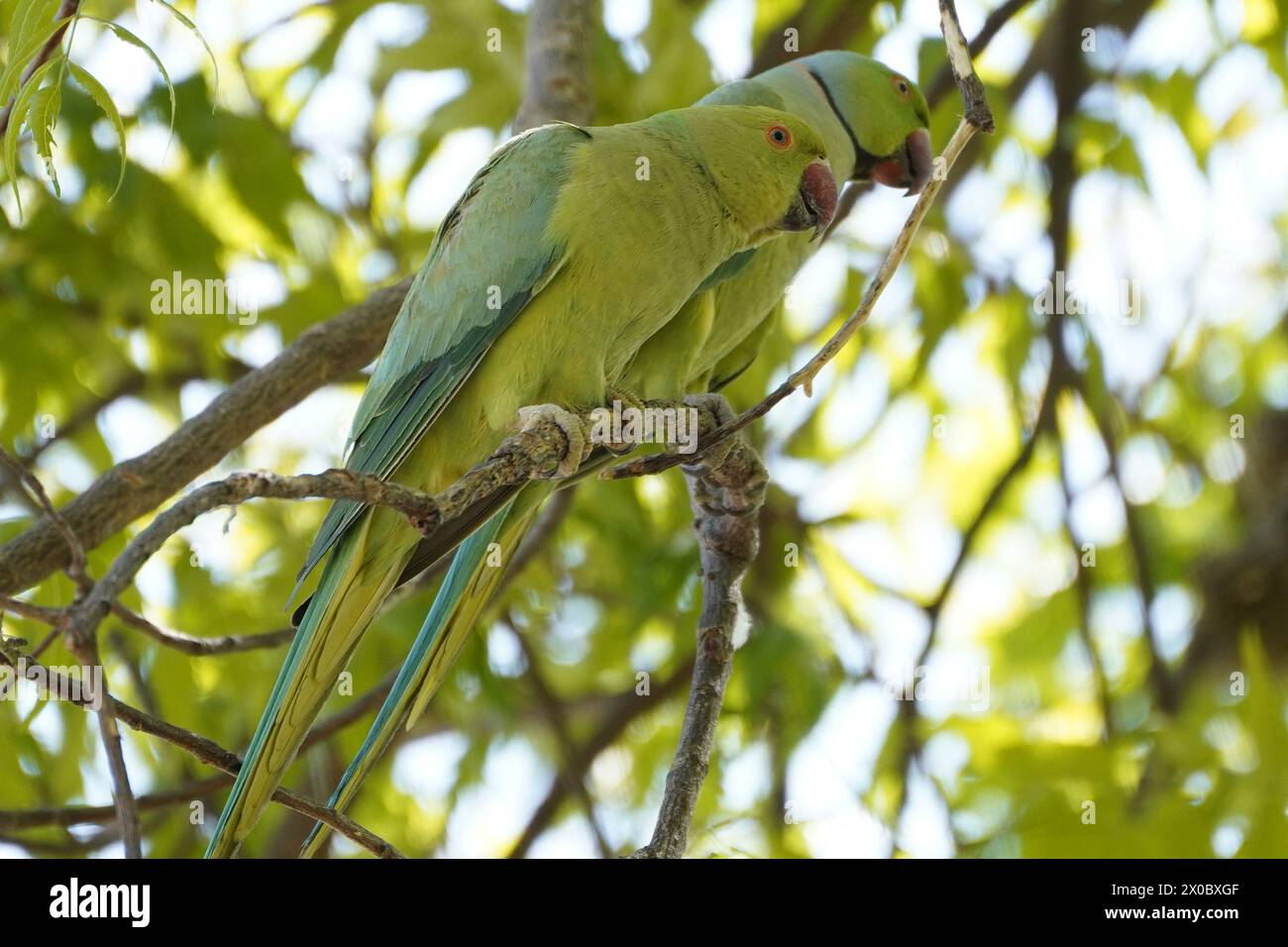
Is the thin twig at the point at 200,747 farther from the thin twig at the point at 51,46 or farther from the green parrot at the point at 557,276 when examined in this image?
the thin twig at the point at 51,46

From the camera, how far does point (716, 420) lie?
3.08m

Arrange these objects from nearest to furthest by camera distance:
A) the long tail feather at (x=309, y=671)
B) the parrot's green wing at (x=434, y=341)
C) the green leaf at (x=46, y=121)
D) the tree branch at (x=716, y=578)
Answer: the green leaf at (x=46, y=121) < the long tail feather at (x=309, y=671) < the tree branch at (x=716, y=578) < the parrot's green wing at (x=434, y=341)

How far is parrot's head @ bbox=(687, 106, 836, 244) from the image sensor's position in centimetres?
327

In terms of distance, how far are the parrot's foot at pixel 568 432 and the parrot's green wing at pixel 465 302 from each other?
1.05ft

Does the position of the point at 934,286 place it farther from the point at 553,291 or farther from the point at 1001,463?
the point at 553,291

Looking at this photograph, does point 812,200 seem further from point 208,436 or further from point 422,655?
point 208,436

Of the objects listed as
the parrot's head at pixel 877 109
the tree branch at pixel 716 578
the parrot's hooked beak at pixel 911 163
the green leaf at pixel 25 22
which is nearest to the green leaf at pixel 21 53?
the green leaf at pixel 25 22

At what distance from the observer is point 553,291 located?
316 centimetres

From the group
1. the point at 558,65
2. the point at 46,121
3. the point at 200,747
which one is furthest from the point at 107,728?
the point at 558,65

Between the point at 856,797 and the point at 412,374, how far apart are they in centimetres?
238

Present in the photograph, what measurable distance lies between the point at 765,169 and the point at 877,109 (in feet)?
4.06

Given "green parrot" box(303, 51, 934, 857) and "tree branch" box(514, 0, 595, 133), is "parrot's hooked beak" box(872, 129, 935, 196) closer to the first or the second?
"green parrot" box(303, 51, 934, 857)

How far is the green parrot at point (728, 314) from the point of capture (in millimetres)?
3062

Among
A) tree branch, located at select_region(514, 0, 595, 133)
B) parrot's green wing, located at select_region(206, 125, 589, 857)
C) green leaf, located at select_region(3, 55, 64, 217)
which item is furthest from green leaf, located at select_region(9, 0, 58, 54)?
tree branch, located at select_region(514, 0, 595, 133)
